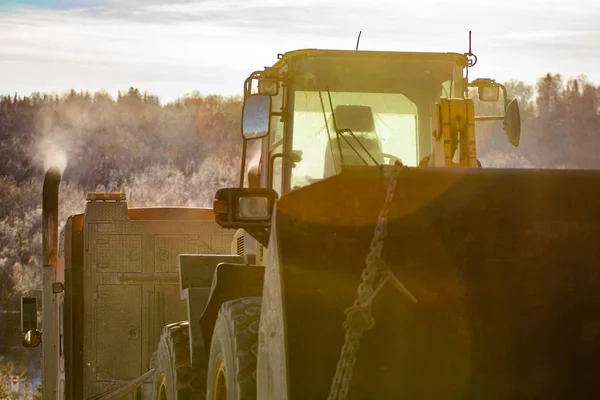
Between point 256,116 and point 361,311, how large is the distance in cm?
236

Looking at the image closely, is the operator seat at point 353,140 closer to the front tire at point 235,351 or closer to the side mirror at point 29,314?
the front tire at point 235,351

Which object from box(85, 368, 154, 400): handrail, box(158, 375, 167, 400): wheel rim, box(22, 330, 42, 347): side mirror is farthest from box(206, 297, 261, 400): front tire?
box(22, 330, 42, 347): side mirror

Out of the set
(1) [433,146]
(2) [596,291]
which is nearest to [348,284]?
(2) [596,291]

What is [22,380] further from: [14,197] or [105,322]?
[14,197]

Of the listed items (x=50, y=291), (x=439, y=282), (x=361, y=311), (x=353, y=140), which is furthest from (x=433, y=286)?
(x=50, y=291)

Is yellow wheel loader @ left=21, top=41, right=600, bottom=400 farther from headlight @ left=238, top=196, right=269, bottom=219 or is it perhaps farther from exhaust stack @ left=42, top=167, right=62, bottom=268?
exhaust stack @ left=42, top=167, right=62, bottom=268

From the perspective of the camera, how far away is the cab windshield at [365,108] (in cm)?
665

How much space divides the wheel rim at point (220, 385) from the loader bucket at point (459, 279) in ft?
4.77

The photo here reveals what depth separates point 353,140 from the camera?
660 centimetres

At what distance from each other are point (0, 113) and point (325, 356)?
289 feet

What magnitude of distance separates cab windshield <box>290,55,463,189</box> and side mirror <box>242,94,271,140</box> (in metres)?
0.34

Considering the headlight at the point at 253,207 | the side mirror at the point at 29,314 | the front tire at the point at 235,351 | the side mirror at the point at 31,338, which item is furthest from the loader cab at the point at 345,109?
the side mirror at the point at 31,338

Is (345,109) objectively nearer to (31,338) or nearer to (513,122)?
(513,122)

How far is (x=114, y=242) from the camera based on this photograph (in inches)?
404
